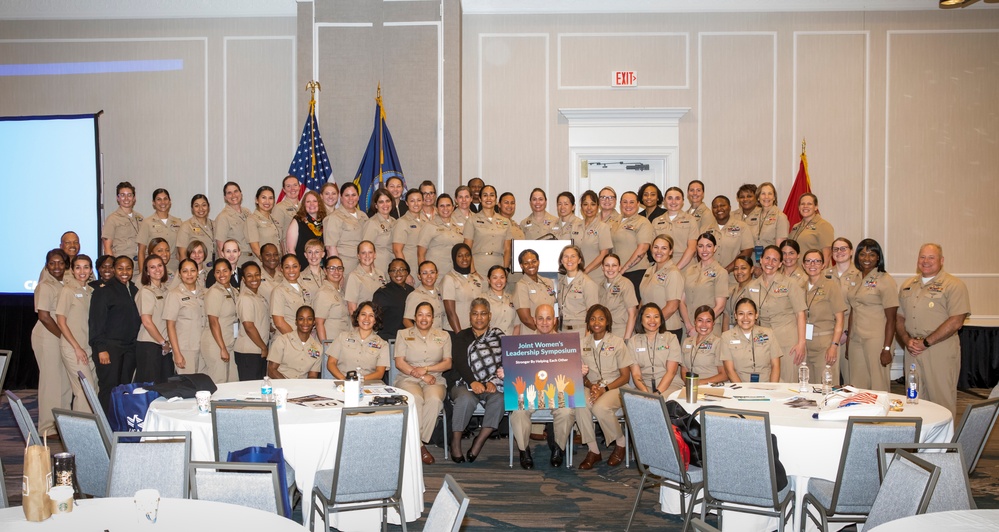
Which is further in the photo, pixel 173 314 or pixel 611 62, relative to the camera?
pixel 611 62

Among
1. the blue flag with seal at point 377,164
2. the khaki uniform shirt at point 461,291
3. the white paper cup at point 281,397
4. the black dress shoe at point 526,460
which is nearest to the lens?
the white paper cup at point 281,397

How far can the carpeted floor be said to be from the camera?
5.02 metres

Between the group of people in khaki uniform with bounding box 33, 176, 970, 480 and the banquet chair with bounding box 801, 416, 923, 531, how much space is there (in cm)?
228

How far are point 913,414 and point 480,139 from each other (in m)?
6.56

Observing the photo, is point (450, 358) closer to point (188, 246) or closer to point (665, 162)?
point (188, 246)

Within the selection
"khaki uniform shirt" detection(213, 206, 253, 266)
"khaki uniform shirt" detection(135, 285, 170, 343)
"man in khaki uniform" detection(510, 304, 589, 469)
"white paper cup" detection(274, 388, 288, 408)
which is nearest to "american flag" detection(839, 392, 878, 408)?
"man in khaki uniform" detection(510, 304, 589, 469)

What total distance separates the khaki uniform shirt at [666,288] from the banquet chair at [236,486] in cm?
449

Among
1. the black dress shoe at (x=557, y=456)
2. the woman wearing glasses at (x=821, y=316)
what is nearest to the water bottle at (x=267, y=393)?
the black dress shoe at (x=557, y=456)

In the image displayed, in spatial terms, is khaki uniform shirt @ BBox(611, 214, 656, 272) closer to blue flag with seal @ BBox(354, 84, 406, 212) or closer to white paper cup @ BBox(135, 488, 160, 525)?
blue flag with seal @ BBox(354, 84, 406, 212)

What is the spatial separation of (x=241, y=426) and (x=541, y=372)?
7.85 ft

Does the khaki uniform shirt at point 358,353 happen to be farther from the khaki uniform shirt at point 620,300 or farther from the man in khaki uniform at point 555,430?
the khaki uniform shirt at point 620,300

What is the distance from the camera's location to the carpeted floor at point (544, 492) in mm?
5020

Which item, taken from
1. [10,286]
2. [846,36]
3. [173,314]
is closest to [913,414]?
[173,314]

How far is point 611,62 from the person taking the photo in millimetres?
10242
